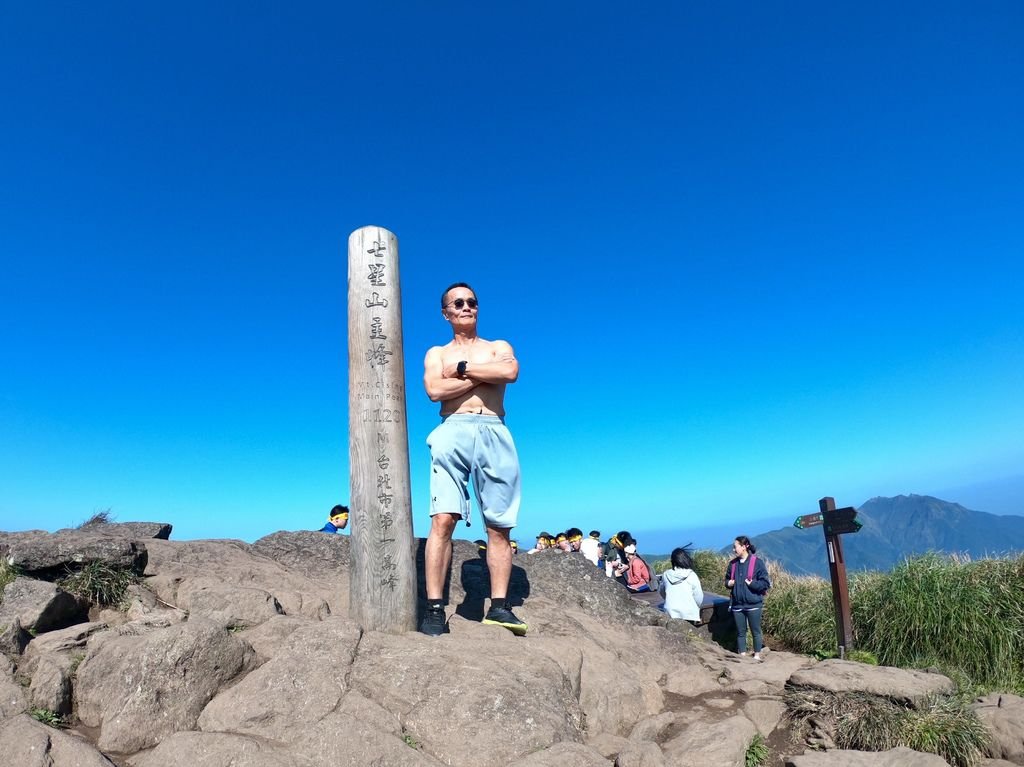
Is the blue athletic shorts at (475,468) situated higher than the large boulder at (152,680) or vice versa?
the blue athletic shorts at (475,468)

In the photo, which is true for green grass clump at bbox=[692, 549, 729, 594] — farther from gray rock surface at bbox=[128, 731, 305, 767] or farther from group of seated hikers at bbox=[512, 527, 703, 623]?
gray rock surface at bbox=[128, 731, 305, 767]

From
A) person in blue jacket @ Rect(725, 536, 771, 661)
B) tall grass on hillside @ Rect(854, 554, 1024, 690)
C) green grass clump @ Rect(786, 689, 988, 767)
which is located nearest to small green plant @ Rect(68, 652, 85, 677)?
green grass clump @ Rect(786, 689, 988, 767)

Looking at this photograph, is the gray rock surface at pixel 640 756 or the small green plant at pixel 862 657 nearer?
the gray rock surface at pixel 640 756

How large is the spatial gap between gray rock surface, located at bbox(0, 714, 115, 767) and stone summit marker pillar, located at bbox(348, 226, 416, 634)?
6.32 feet

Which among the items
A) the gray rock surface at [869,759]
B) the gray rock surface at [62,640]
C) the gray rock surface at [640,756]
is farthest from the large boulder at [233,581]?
the gray rock surface at [869,759]

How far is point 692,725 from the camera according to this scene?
173 inches

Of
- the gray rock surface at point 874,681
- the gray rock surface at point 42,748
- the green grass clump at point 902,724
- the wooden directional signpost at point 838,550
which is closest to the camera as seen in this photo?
the gray rock surface at point 42,748

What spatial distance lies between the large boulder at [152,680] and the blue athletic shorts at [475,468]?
1872 mm

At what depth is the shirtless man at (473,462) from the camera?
16.4 ft

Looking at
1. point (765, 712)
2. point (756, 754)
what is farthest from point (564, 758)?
point (765, 712)

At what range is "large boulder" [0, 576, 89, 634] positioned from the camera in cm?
423

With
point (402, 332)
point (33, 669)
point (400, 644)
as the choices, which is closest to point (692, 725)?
point (400, 644)

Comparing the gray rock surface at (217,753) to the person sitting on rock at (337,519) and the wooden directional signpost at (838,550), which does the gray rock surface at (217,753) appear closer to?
the person sitting on rock at (337,519)

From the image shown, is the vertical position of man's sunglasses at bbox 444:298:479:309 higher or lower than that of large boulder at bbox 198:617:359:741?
higher
